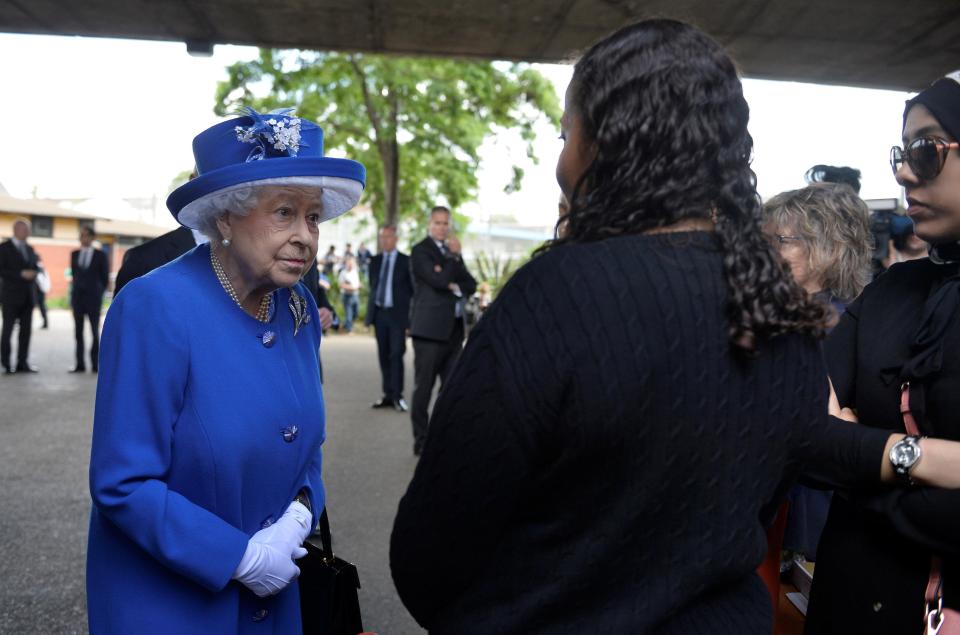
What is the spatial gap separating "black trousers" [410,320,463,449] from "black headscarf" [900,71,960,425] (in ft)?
18.1

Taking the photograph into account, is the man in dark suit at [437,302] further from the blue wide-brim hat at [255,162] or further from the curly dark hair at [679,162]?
the curly dark hair at [679,162]

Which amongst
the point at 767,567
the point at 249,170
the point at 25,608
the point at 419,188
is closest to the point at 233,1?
the point at 25,608

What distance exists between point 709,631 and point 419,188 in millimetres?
21722

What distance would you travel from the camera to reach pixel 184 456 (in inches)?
69.7

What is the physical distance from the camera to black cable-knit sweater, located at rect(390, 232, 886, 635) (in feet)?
3.51

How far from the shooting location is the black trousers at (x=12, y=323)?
11195mm

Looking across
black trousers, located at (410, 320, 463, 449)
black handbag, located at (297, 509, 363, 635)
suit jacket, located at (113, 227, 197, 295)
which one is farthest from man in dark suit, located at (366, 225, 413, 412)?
black handbag, located at (297, 509, 363, 635)

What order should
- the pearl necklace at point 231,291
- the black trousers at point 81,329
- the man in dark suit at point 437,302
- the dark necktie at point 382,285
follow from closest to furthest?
the pearl necklace at point 231,291 → the man in dark suit at point 437,302 → the dark necktie at point 382,285 → the black trousers at point 81,329

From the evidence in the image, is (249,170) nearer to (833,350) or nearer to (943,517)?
(833,350)

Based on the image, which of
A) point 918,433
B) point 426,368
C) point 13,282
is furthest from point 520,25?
point 13,282

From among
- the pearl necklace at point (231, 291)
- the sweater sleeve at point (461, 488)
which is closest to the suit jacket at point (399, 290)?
the pearl necklace at point (231, 291)

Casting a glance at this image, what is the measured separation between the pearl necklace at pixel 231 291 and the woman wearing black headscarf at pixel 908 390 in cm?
148

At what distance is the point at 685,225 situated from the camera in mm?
1187

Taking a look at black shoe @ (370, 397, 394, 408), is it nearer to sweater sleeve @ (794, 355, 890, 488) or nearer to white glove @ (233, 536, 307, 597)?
white glove @ (233, 536, 307, 597)
